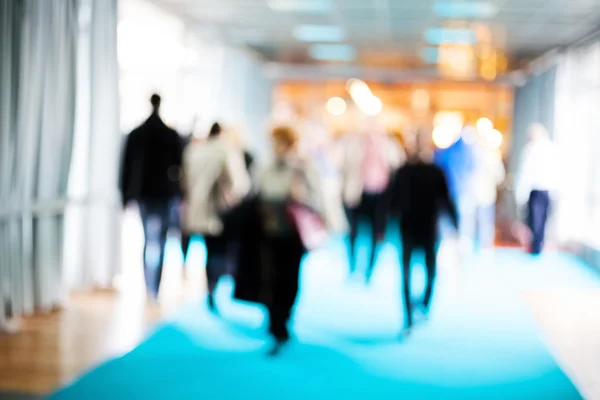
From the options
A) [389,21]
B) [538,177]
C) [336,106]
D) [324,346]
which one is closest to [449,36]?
[389,21]

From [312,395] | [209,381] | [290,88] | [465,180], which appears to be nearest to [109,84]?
[209,381]

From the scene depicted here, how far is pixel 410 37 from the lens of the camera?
12203 millimetres

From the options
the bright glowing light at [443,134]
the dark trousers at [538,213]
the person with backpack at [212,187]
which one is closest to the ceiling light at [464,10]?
the dark trousers at [538,213]

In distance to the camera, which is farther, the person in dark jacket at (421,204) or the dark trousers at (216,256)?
the dark trousers at (216,256)

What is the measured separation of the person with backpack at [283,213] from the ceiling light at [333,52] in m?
9.04

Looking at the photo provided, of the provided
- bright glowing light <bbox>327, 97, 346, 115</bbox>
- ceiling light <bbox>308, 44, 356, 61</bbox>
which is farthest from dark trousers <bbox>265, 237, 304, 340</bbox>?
bright glowing light <bbox>327, 97, 346, 115</bbox>

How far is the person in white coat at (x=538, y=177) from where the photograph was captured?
10305mm

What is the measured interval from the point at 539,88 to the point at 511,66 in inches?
61.0

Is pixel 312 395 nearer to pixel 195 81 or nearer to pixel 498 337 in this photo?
pixel 498 337

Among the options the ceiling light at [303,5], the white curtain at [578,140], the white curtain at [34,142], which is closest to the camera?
the white curtain at [34,142]

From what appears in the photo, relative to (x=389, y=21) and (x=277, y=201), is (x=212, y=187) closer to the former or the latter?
(x=277, y=201)

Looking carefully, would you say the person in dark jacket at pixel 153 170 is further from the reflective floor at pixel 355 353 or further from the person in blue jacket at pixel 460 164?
the person in blue jacket at pixel 460 164

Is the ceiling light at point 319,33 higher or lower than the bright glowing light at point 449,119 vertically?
higher

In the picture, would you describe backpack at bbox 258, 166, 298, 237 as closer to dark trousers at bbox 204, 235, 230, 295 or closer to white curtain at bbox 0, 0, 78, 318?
dark trousers at bbox 204, 235, 230, 295
